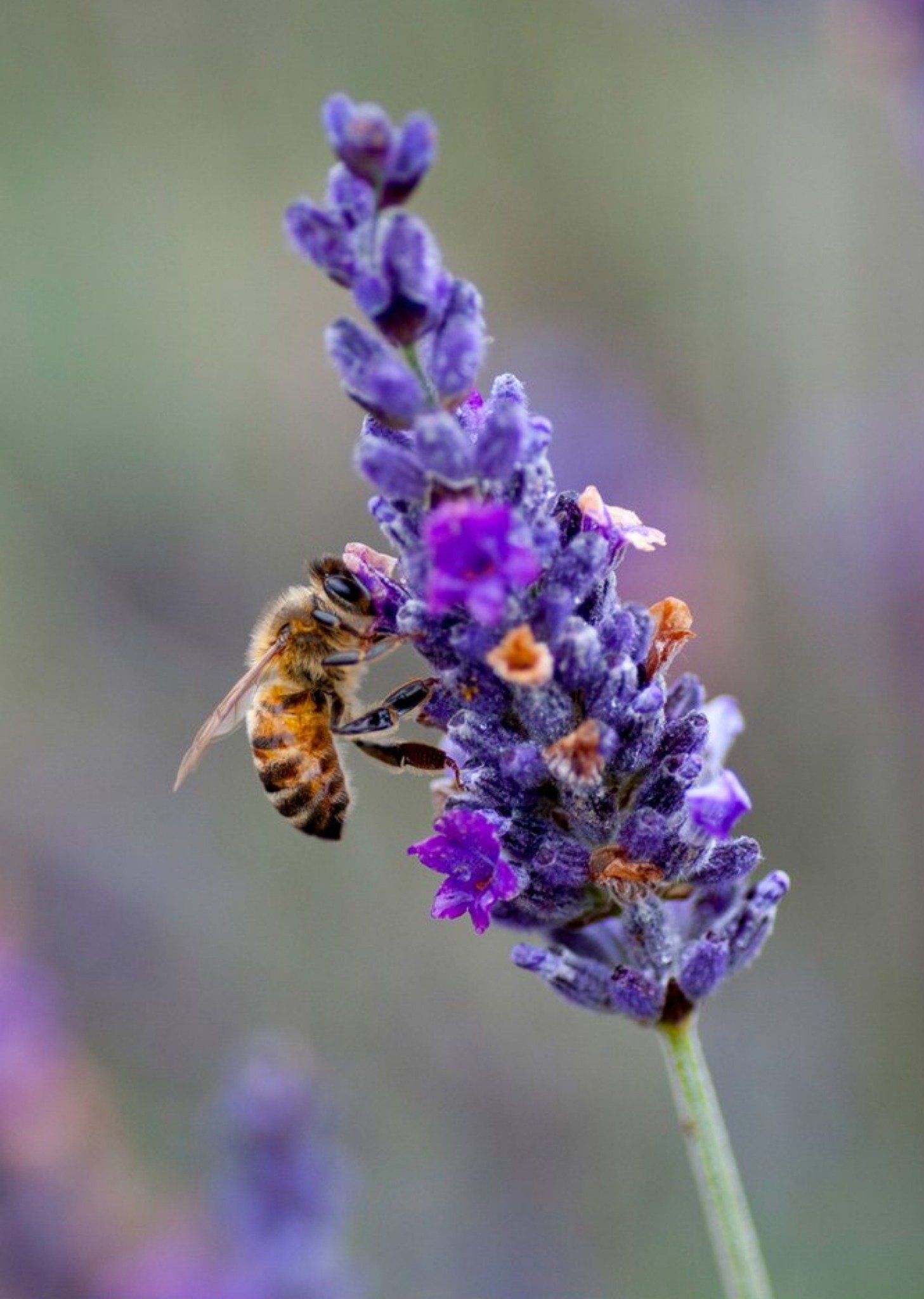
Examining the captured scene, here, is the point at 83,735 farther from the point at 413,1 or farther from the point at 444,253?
the point at 413,1

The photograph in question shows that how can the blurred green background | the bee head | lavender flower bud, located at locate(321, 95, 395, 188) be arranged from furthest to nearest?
the blurred green background → the bee head → lavender flower bud, located at locate(321, 95, 395, 188)

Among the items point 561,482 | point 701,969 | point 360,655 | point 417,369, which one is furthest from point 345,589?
point 561,482

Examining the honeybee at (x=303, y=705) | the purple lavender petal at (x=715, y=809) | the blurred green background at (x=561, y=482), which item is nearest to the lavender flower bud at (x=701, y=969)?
the purple lavender petal at (x=715, y=809)

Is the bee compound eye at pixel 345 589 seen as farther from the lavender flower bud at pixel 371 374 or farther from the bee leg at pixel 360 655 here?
the lavender flower bud at pixel 371 374

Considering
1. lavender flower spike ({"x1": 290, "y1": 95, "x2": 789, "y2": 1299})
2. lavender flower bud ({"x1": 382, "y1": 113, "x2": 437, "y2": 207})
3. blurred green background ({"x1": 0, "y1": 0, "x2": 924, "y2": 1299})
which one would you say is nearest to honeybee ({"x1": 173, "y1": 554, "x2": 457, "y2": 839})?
lavender flower spike ({"x1": 290, "y1": 95, "x2": 789, "y2": 1299})

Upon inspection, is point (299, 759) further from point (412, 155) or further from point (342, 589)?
point (412, 155)

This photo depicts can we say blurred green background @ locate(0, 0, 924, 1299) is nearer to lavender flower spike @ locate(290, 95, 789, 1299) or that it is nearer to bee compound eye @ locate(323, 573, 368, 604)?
bee compound eye @ locate(323, 573, 368, 604)

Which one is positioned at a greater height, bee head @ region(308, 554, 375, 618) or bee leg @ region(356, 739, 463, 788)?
bee head @ region(308, 554, 375, 618)
